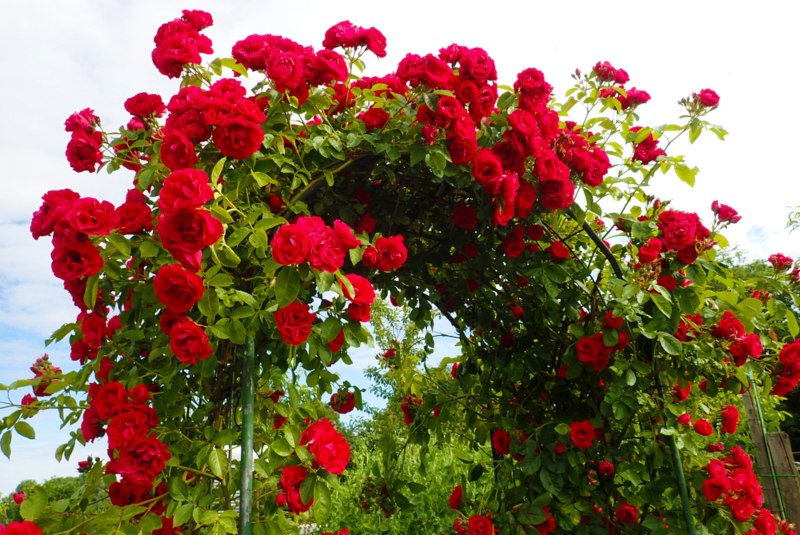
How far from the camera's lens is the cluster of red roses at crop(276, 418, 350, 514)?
1.44 metres

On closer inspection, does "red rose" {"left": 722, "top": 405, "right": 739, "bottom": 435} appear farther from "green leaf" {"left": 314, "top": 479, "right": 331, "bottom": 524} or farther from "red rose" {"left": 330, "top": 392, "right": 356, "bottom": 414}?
"green leaf" {"left": 314, "top": 479, "right": 331, "bottom": 524}

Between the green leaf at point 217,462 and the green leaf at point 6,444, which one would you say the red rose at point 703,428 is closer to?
the green leaf at point 217,462

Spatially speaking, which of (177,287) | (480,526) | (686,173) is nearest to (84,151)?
(177,287)

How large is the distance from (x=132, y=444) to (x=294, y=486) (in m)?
0.40

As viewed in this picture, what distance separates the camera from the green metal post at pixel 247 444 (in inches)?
58.6

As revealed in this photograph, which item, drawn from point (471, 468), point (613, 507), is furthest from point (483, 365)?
point (613, 507)

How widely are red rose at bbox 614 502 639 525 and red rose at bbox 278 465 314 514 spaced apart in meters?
1.25

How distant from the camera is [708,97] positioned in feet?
7.30

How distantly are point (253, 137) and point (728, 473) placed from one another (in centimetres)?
188

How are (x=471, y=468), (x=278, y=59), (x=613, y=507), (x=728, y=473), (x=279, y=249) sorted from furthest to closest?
(x=471, y=468), (x=613, y=507), (x=728, y=473), (x=278, y=59), (x=279, y=249)

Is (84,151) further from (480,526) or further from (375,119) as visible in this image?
(480,526)

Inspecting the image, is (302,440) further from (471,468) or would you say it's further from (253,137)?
(471,468)

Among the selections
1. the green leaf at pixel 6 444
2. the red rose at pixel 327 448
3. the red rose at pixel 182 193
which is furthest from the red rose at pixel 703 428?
the green leaf at pixel 6 444

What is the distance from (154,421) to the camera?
159cm
